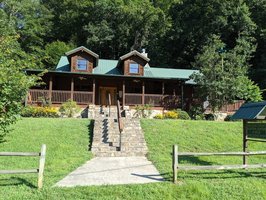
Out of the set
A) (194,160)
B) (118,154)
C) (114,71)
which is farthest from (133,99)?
(194,160)

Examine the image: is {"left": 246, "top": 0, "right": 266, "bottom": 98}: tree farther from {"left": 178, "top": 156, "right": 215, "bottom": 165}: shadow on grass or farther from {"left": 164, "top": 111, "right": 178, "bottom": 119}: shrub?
{"left": 178, "top": 156, "right": 215, "bottom": 165}: shadow on grass

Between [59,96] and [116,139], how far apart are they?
38.7 ft

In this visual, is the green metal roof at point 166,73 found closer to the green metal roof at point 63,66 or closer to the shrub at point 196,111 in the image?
the shrub at point 196,111

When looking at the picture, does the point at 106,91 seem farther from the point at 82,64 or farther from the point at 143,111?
the point at 143,111

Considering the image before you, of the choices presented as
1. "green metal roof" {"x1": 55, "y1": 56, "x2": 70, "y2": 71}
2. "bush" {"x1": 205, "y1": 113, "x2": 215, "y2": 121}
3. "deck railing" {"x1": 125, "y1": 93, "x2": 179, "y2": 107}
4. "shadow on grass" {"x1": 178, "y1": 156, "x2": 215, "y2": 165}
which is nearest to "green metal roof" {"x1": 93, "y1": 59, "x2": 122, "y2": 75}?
"green metal roof" {"x1": 55, "y1": 56, "x2": 70, "y2": 71}

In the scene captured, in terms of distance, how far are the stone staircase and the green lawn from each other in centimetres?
45

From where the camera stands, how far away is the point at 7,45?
9.70 meters

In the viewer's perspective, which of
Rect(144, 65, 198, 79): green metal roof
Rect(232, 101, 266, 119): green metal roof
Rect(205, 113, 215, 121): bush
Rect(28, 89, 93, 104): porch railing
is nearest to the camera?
Rect(232, 101, 266, 119): green metal roof

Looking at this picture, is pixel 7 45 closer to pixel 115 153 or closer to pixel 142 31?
pixel 115 153

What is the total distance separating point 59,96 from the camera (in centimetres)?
2589

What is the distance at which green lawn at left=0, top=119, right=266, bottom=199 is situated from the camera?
26.8 feet

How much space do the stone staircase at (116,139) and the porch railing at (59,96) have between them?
27.8 ft

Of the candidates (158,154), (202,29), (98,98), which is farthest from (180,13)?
(158,154)

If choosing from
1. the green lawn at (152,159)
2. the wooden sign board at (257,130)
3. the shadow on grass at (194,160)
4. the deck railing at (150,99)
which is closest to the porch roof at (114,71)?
the deck railing at (150,99)
